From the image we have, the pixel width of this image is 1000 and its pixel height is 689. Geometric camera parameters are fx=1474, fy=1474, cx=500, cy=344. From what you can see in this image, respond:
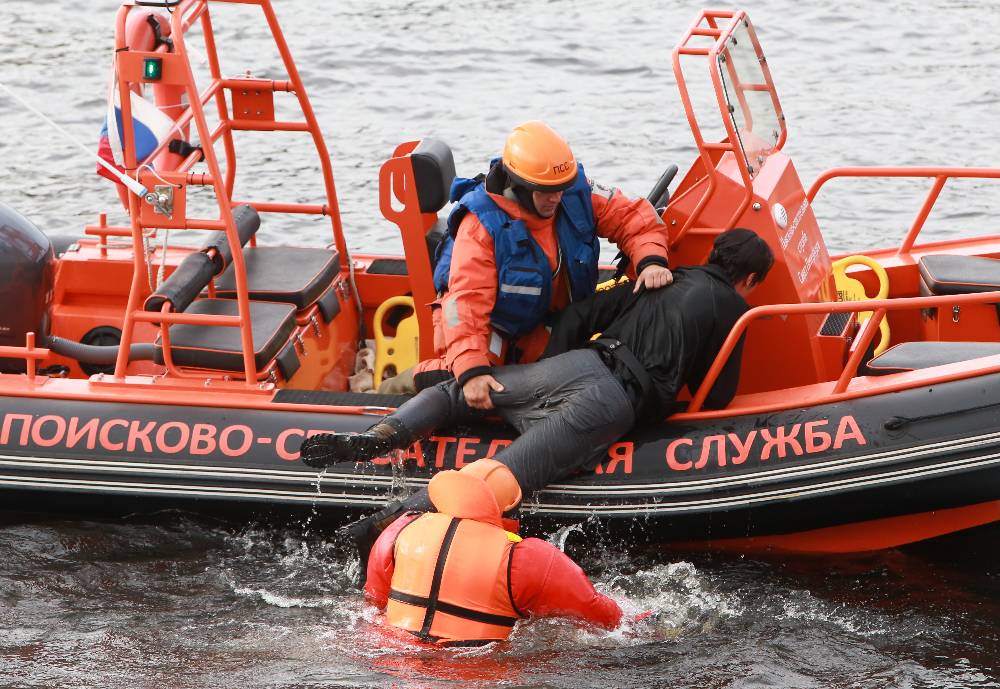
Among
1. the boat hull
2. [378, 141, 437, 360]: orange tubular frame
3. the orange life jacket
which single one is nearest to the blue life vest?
[378, 141, 437, 360]: orange tubular frame

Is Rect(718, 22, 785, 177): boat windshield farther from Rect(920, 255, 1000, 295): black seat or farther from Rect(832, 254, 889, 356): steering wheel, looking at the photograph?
Rect(920, 255, 1000, 295): black seat

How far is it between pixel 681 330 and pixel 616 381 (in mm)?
297

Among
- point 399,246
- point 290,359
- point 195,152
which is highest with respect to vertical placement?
point 195,152

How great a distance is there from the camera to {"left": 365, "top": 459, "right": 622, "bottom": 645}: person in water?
15.0 ft

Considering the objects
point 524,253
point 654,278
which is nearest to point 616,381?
point 654,278

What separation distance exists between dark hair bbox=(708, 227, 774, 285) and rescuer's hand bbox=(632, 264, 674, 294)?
0.19 meters

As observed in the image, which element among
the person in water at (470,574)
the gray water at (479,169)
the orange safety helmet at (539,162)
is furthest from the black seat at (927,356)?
the person in water at (470,574)

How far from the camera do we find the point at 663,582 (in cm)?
550

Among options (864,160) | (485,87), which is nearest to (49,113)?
(485,87)

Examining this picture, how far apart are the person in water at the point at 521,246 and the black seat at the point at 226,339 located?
700mm

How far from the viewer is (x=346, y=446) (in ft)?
16.6

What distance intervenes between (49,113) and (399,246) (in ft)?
12.6

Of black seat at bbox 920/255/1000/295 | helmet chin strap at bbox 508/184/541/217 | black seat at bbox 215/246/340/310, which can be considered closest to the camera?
helmet chin strap at bbox 508/184/541/217

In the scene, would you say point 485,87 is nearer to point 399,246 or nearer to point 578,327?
point 399,246
